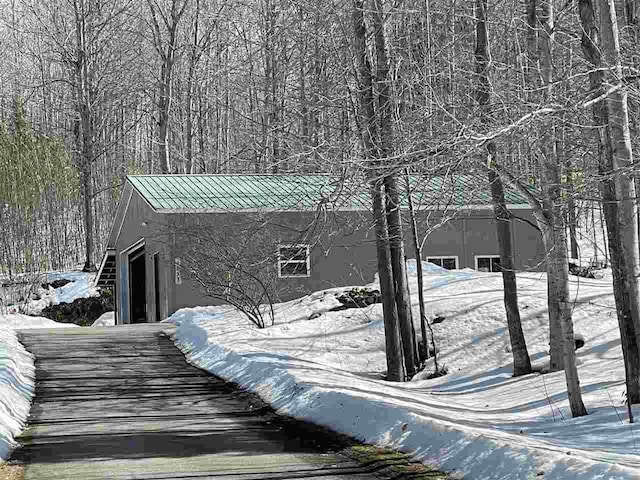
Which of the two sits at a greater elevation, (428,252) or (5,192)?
(5,192)

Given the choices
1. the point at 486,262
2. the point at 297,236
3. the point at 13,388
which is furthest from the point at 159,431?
the point at 486,262

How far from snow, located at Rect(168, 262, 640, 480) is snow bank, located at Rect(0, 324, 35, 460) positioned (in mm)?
3176

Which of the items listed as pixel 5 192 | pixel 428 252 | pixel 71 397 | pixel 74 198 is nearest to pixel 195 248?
pixel 428 252

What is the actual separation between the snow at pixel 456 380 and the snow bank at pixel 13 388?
10.4ft

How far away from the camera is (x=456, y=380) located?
49.2 ft

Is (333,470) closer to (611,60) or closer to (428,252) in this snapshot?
(611,60)

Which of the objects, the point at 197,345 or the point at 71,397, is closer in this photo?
the point at 71,397

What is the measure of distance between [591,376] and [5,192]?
33.9m

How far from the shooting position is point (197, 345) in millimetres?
18922

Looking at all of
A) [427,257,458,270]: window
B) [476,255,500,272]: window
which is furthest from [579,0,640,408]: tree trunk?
[476,255,500,272]: window

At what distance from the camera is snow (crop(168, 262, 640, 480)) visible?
7.82 metres

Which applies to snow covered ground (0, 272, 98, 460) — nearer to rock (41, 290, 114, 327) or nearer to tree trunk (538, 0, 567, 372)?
tree trunk (538, 0, 567, 372)

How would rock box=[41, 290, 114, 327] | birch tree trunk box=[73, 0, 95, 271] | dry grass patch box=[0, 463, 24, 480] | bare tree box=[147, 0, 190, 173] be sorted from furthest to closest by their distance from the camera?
birch tree trunk box=[73, 0, 95, 271] → bare tree box=[147, 0, 190, 173] → rock box=[41, 290, 114, 327] → dry grass patch box=[0, 463, 24, 480]

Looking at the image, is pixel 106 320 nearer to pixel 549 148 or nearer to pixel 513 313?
pixel 513 313
